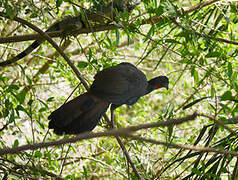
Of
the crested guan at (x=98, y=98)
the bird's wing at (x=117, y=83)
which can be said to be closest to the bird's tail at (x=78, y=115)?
the crested guan at (x=98, y=98)

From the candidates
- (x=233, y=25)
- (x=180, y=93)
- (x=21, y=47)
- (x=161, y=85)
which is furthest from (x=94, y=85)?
(x=21, y=47)

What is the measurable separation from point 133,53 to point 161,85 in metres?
2.11

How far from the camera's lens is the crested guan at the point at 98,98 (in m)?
1.90

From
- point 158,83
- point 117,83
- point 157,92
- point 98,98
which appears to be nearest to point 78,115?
point 98,98

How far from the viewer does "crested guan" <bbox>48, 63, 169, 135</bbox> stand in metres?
1.90

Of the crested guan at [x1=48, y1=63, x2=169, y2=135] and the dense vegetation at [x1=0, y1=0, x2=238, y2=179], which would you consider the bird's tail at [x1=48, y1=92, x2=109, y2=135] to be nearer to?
the crested guan at [x1=48, y1=63, x2=169, y2=135]

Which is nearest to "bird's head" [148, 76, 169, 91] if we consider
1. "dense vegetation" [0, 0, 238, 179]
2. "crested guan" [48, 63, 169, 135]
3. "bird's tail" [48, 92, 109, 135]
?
"dense vegetation" [0, 0, 238, 179]

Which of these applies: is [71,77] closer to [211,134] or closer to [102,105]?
[102,105]

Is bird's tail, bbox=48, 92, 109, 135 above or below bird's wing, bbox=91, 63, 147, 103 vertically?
below

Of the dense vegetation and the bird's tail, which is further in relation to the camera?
the bird's tail

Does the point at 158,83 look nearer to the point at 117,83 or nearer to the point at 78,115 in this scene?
the point at 117,83

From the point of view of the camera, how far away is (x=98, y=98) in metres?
1.99

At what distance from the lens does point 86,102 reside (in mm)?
1999

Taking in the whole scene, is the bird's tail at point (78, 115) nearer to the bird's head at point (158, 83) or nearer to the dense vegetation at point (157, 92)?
the dense vegetation at point (157, 92)
